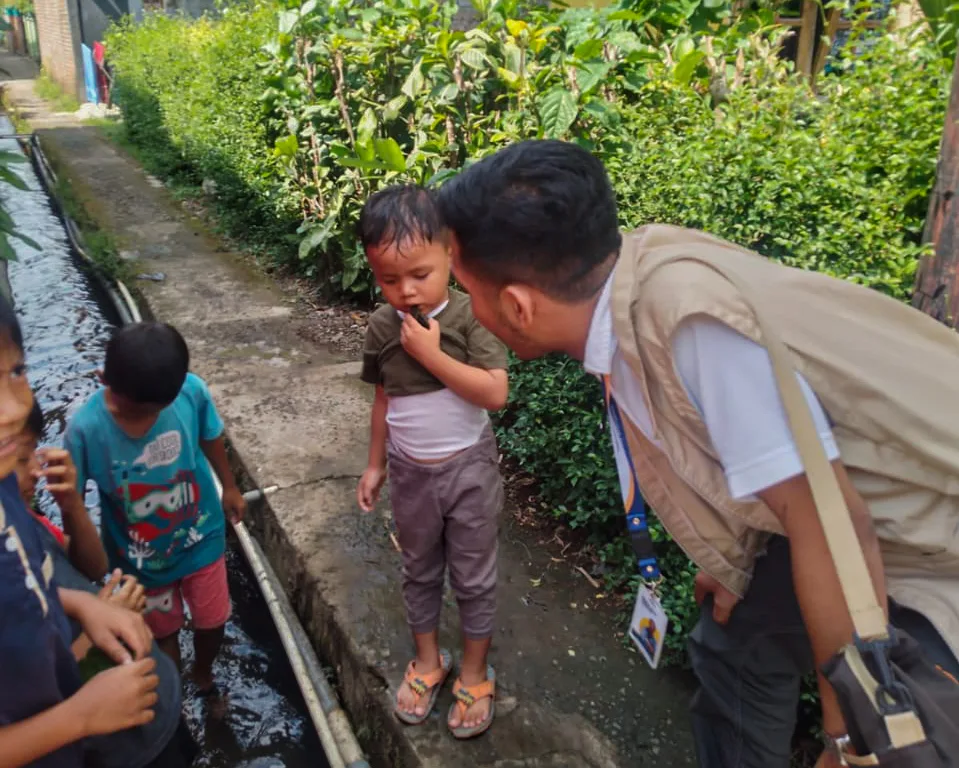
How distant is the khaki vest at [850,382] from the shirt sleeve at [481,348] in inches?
33.4

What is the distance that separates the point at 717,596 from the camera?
172cm

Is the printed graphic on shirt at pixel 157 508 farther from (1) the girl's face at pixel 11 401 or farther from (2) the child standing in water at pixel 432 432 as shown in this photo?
(1) the girl's face at pixel 11 401

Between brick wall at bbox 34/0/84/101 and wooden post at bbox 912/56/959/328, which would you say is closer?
wooden post at bbox 912/56/959/328

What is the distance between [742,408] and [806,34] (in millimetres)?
6325

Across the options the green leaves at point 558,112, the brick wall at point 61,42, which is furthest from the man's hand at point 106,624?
the brick wall at point 61,42

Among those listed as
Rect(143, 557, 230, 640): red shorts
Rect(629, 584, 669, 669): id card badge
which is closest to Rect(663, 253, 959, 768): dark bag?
Rect(629, 584, 669, 669): id card badge

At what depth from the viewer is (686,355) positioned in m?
1.17

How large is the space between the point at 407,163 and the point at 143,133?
29.1 ft

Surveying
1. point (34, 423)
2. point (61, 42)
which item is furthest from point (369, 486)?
point (61, 42)

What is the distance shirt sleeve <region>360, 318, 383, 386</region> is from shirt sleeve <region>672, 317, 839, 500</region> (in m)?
1.21

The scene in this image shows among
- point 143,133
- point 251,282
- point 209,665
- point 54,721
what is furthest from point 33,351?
point 143,133

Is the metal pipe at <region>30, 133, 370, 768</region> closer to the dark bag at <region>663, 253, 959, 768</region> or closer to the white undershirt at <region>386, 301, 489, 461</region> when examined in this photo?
the white undershirt at <region>386, 301, 489, 461</region>

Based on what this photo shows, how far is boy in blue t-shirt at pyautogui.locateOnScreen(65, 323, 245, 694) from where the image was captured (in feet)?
6.79

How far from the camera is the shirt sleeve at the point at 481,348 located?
2.16 metres
